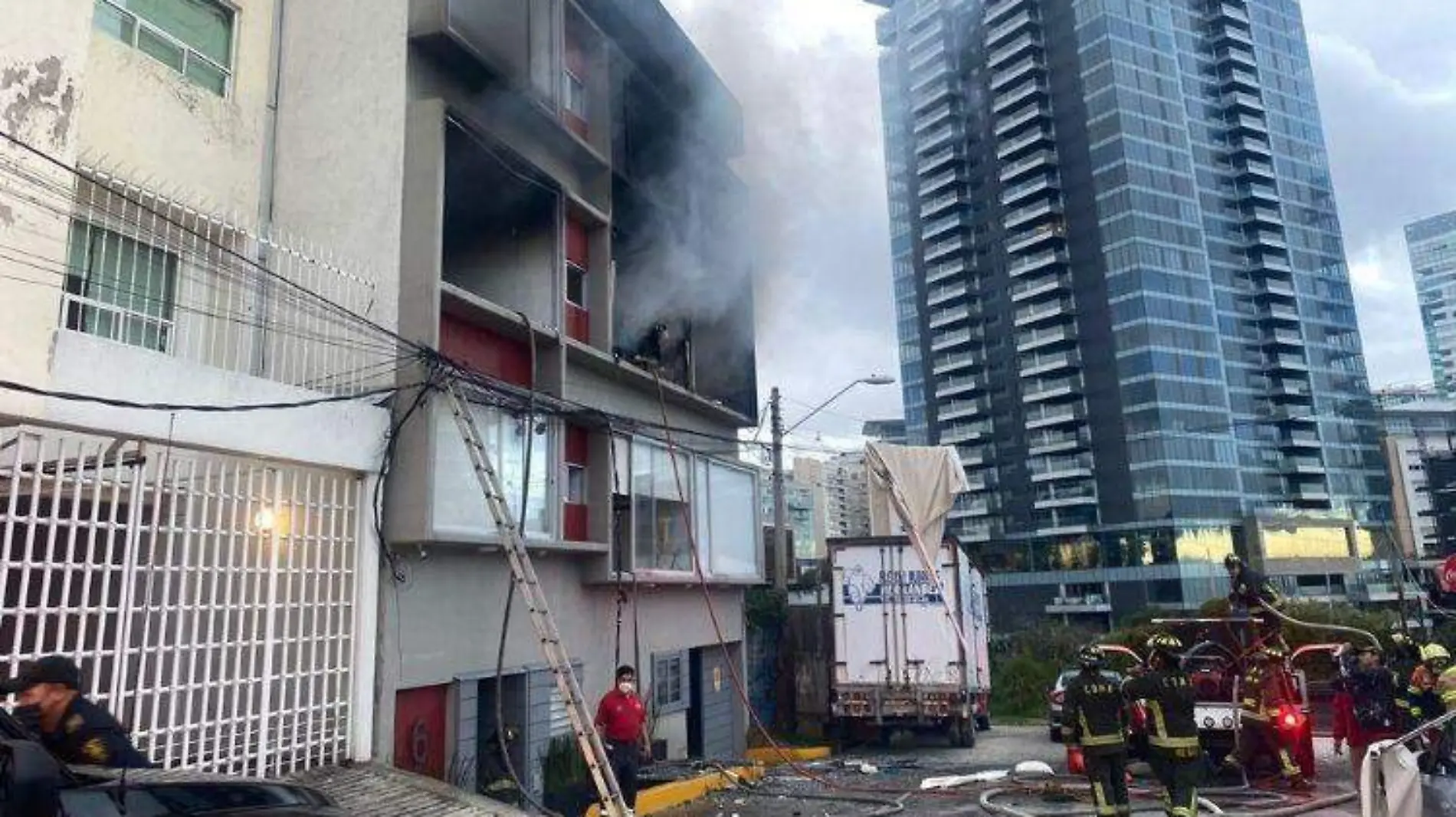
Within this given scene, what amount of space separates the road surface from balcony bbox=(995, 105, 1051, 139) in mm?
79336

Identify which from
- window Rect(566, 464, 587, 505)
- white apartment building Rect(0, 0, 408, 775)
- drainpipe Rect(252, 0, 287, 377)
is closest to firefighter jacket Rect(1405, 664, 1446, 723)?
window Rect(566, 464, 587, 505)

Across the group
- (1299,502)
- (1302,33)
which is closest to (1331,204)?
(1302,33)

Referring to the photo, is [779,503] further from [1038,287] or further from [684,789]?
[1038,287]

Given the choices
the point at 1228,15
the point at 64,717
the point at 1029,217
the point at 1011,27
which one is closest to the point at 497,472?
the point at 64,717

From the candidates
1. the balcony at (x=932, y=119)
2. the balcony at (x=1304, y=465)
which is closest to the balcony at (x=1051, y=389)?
the balcony at (x=1304, y=465)

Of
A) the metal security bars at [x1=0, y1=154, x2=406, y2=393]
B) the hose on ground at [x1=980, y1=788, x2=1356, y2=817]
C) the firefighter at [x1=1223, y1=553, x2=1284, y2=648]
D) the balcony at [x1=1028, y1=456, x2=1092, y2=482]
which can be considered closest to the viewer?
the metal security bars at [x1=0, y1=154, x2=406, y2=393]

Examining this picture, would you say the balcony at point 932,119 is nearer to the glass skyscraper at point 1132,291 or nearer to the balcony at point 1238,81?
the glass skyscraper at point 1132,291

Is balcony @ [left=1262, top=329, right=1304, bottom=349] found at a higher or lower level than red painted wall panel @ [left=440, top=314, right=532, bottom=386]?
higher

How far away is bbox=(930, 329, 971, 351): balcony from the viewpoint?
3669 inches

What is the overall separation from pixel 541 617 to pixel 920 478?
5.72 metres

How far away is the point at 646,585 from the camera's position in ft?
43.6

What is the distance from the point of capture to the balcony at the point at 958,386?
303ft

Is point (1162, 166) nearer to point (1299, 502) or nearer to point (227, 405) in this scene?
point (1299, 502)

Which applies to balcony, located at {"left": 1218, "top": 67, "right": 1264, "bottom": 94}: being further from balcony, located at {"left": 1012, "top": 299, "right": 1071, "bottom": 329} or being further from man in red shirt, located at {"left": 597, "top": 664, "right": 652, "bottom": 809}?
man in red shirt, located at {"left": 597, "top": 664, "right": 652, "bottom": 809}
